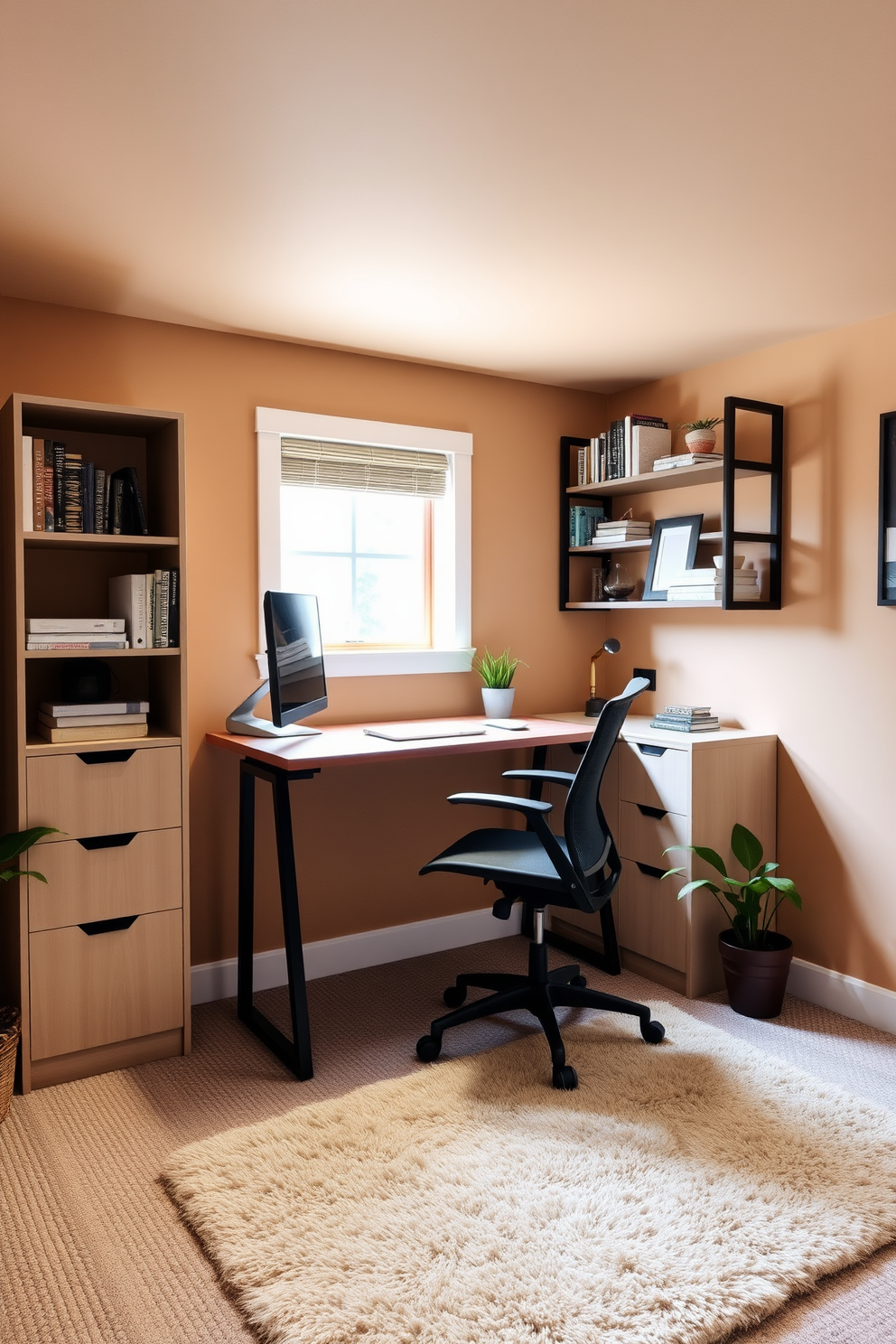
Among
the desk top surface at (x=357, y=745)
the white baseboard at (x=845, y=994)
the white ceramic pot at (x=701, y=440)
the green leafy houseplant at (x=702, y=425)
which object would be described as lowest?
the white baseboard at (x=845, y=994)

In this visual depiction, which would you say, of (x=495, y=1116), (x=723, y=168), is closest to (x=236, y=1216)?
(x=495, y=1116)

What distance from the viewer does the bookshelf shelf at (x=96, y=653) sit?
2570 millimetres

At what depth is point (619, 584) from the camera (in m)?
3.86

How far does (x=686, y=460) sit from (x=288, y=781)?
1.83 m

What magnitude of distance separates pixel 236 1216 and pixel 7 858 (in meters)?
1.05

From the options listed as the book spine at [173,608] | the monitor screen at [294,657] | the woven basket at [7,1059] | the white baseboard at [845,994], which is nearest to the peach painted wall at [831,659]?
the white baseboard at [845,994]

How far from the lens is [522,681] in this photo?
399 centimetres

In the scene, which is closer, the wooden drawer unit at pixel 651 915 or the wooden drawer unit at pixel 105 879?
the wooden drawer unit at pixel 105 879

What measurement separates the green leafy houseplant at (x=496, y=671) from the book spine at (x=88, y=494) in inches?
64.0

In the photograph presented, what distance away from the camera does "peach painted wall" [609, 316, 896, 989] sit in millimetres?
3037

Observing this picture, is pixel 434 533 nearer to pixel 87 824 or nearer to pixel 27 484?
pixel 27 484

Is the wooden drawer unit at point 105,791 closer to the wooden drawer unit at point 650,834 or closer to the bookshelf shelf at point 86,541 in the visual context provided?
the bookshelf shelf at point 86,541

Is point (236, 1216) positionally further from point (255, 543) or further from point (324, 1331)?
point (255, 543)

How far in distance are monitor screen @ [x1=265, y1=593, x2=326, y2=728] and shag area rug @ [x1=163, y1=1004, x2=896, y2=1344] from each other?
3.68 ft
